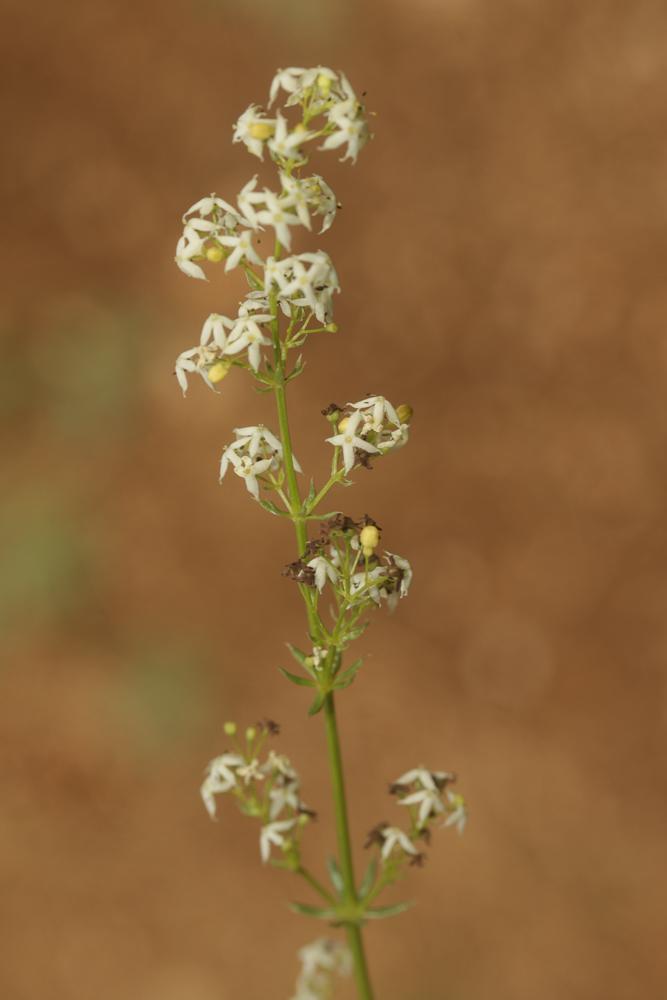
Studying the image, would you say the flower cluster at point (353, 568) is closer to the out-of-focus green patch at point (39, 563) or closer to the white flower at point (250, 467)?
the white flower at point (250, 467)

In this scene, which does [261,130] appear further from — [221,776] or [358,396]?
[358,396]

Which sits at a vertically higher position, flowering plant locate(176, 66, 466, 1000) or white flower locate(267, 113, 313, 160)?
white flower locate(267, 113, 313, 160)

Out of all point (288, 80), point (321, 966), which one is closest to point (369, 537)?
point (288, 80)

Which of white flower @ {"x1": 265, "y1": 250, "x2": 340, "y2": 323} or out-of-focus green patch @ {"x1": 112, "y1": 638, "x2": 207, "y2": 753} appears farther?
out-of-focus green patch @ {"x1": 112, "y1": 638, "x2": 207, "y2": 753}

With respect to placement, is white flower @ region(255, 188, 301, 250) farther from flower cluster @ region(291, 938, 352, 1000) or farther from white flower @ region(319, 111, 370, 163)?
flower cluster @ region(291, 938, 352, 1000)

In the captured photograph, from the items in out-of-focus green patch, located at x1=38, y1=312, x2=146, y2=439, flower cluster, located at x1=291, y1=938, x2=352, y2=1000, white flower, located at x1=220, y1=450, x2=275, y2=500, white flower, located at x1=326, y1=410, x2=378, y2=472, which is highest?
out-of-focus green patch, located at x1=38, y1=312, x2=146, y2=439

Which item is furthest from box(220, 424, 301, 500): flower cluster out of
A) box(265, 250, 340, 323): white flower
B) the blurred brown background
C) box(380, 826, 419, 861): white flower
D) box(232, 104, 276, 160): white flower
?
the blurred brown background

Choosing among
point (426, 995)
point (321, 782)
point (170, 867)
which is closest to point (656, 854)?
point (426, 995)

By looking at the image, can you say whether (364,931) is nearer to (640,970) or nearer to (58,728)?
(640,970)

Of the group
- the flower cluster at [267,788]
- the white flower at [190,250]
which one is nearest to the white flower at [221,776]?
the flower cluster at [267,788]
